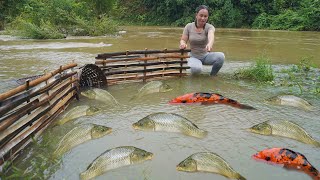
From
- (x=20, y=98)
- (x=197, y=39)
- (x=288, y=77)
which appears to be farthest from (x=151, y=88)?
(x=288, y=77)

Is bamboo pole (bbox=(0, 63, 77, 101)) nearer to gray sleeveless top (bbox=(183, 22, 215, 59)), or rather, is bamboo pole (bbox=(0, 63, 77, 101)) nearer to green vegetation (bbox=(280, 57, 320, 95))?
gray sleeveless top (bbox=(183, 22, 215, 59))

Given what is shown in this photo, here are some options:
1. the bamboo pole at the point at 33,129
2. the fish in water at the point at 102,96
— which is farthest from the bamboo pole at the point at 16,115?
the fish in water at the point at 102,96

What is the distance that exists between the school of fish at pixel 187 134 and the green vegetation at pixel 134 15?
49.8 ft

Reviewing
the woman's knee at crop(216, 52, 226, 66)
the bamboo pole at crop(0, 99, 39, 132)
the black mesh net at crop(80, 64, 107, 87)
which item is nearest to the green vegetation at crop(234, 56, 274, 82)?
the woman's knee at crop(216, 52, 226, 66)

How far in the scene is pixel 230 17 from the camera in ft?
118

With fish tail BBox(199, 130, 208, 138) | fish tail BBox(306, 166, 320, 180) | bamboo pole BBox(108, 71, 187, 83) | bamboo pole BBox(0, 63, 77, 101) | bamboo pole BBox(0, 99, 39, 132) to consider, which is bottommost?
fish tail BBox(306, 166, 320, 180)

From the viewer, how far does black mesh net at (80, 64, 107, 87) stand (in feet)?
23.4

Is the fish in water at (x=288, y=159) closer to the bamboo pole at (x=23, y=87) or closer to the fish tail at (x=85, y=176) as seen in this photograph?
the fish tail at (x=85, y=176)

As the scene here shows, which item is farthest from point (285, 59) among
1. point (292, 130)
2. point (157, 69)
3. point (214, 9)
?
point (214, 9)

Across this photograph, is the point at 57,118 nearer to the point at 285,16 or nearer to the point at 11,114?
the point at 11,114

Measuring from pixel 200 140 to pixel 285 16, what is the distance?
3196cm

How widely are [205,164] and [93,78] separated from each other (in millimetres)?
4301

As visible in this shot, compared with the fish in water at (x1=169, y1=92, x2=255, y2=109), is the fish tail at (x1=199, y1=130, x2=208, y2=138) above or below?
A: below

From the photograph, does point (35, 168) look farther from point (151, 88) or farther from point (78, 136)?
point (151, 88)
